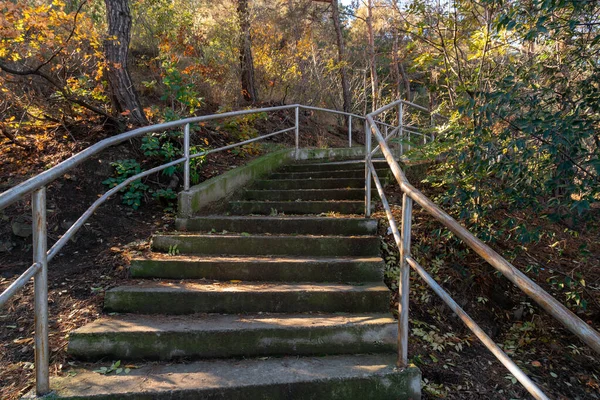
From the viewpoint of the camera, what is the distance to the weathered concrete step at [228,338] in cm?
254

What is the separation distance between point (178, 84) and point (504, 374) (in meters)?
5.10

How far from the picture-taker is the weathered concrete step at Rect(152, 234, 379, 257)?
3.57 metres

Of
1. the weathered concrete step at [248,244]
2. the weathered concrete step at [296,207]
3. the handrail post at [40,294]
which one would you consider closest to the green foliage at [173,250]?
the weathered concrete step at [248,244]

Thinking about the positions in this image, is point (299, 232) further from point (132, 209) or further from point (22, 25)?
point (22, 25)

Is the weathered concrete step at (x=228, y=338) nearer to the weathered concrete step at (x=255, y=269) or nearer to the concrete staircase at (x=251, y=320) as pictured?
the concrete staircase at (x=251, y=320)

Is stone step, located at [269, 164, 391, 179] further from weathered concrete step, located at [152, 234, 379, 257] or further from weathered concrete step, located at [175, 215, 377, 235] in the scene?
weathered concrete step, located at [152, 234, 379, 257]

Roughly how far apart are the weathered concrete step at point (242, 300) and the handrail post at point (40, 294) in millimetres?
841

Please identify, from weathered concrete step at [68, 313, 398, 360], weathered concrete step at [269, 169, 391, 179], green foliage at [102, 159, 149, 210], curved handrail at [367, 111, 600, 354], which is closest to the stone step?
weathered concrete step at [269, 169, 391, 179]

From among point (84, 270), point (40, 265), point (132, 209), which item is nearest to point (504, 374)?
point (40, 265)

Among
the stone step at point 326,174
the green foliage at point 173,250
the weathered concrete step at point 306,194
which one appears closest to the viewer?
the green foliage at point 173,250

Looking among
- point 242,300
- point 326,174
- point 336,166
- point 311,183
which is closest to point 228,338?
point 242,300

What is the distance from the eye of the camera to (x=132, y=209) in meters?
4.51

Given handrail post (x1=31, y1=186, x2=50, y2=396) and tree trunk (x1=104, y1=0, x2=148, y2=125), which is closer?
handrail post (x1=31, y1=186, x2=50, y2=396)

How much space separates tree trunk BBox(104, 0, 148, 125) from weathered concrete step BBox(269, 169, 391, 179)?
2008 millimetres
